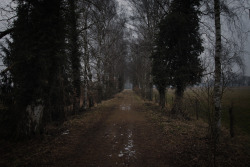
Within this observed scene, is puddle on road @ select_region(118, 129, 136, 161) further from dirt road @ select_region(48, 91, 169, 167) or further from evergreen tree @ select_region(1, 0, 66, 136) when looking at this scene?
evergreen tree @ select_region(1, 0, 66, 136)

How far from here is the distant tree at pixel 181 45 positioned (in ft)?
29.8

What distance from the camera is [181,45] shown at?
31.0ft

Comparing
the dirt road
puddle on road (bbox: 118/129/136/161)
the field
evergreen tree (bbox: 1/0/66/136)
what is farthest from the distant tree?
evergreen tree (bbox: 1/0/66/136)

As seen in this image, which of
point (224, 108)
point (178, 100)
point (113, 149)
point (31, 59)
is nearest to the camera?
point (113, 149)

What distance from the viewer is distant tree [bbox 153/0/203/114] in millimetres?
9094

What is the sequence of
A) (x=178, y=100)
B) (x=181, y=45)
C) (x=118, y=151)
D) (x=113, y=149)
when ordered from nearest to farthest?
(x=118, y=151) → (x=113, y=149) → (x=181, y=45) → (x=178, y=100)

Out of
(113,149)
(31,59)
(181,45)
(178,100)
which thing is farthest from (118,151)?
(181,45)

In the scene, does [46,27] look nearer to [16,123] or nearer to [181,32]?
[16,123]

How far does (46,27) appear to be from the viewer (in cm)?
529

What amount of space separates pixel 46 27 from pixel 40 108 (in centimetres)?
335

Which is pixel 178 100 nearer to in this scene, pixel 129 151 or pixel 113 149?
pixel 129 151

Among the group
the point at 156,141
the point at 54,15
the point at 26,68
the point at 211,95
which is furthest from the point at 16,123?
the point at 211,95

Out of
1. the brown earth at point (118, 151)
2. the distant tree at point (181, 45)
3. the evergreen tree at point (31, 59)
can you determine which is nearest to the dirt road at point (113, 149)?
the brown earth at point (118, 151)

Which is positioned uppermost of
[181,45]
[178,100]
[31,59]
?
[181,45]
